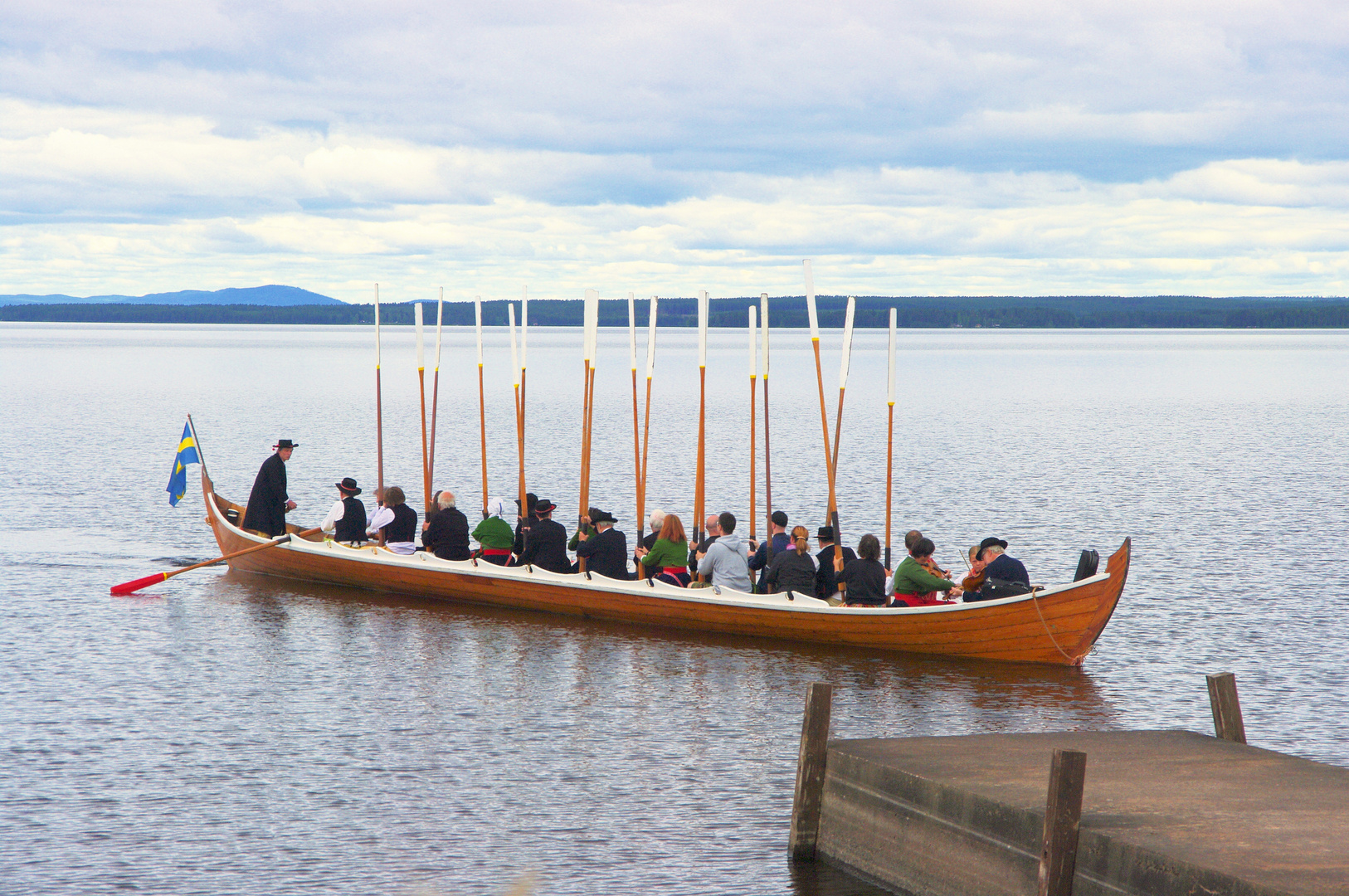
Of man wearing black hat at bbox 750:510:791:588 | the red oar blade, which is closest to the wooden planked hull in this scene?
man wearing black hat at bbox 750:510:791:588

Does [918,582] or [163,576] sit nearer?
[918,582]

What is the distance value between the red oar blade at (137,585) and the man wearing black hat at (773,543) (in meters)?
9.88

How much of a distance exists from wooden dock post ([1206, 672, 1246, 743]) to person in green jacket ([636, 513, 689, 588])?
8869 mm

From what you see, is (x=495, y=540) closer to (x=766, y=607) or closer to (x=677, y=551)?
(x=677, y=551)

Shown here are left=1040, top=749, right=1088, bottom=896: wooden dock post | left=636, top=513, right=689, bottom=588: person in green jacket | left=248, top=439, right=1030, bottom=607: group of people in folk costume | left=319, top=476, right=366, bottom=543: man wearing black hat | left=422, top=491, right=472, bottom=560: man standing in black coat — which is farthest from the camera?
left=319, top=476, right=366, bottom=543: man wearing black hat

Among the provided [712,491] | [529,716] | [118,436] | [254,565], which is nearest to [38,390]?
[118,436]

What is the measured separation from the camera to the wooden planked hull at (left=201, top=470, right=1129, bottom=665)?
15.9 m

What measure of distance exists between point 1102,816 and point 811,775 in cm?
227

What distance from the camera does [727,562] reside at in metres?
17.9

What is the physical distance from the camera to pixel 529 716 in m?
14.3

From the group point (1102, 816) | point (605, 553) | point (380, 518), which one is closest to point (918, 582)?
point (605, 553)

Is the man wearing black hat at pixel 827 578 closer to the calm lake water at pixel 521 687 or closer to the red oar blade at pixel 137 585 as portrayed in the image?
the calm lake water at pixel 521 687

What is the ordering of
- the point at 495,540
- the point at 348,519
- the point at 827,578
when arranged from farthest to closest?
the point at 348,519 < the point at 495,540 < the point at 827,578

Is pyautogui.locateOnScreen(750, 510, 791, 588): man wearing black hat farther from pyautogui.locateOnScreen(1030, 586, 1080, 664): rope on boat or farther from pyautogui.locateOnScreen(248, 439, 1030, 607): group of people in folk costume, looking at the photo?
pyautogui.locateOnScreen(1030, 586, 1080, 664): rope on boat
